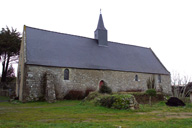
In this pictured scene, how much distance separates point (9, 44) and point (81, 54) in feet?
43.6

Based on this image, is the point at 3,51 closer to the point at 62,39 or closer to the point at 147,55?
the point at 62,39

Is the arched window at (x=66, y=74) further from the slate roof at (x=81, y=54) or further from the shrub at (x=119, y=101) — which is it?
the shrub at (x=119, y=101)

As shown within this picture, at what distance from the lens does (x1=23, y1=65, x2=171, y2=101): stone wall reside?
1650 centimetres

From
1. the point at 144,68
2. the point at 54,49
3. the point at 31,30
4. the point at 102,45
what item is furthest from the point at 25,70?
the point at 144,68

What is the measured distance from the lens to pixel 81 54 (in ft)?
69.6

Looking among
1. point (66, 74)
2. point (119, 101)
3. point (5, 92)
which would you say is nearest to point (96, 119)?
point (119, 101)

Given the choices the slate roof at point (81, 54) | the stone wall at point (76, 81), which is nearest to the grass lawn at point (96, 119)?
the stone wall at point (76, 81)

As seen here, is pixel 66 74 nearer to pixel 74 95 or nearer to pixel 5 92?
pixel 74 95

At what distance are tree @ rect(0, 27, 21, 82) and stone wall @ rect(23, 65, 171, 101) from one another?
13150 mm

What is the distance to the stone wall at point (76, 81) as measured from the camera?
1650 cm

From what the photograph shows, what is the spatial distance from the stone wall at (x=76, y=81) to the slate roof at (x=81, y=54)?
23.2 inches

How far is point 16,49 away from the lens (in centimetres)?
2792

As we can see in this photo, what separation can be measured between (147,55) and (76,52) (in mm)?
13794

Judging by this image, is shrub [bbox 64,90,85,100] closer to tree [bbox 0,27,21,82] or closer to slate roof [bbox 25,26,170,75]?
slate roof [bbox 25,26,170,75]
